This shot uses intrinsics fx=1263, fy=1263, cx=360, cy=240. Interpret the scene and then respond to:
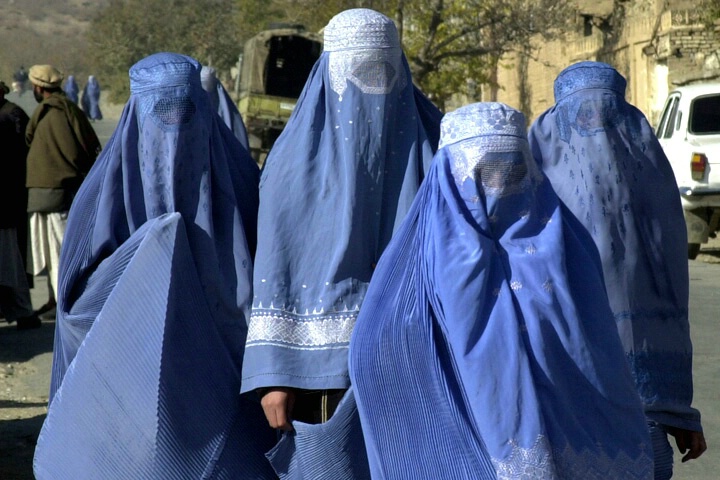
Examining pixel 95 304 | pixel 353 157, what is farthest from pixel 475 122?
pixel 95 304

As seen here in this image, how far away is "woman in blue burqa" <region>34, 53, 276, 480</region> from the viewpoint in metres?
3.48

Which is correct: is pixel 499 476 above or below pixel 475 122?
below

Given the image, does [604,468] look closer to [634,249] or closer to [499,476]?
[499,476]

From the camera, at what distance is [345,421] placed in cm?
330

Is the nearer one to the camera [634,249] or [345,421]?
[345,421]

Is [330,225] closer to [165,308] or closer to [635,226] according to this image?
[165,308]

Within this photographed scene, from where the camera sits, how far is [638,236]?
378 centimetres

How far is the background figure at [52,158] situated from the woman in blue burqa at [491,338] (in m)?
5.24

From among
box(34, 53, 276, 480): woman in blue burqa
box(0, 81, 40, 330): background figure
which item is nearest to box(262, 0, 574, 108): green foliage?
box(0, 81, 40, 330): background figure

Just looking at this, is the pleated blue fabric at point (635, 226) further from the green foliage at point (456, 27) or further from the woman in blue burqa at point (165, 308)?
the green foliage at point (456, 27)

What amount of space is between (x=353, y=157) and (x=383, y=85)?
0.76 feet

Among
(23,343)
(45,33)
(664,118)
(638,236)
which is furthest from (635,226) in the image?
(45,33)

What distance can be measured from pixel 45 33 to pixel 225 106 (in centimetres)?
7197

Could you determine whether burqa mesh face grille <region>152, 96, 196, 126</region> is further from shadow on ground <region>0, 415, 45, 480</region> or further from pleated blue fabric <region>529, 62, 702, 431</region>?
shadow on ground <region>0, 415, 45, 480</region>
